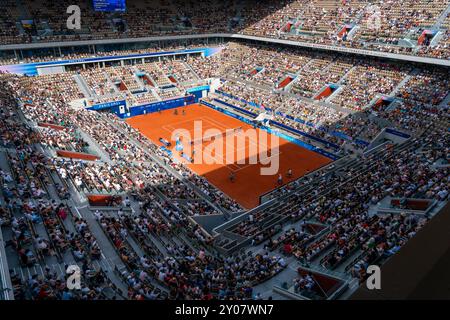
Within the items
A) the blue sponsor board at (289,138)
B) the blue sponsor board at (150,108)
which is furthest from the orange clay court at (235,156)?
the blue sponsor board at (150,108)

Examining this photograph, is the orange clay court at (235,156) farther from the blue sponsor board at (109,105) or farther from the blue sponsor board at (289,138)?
the blue sponsor board at (109,105)

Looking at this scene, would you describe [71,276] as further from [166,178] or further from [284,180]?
[284,180]

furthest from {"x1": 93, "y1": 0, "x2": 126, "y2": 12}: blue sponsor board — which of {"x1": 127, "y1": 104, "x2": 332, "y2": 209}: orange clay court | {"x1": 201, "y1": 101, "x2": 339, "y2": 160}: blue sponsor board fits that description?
{"x1": 201, "y1": 101, "x2": 339, "y2": 160}: blue sponsor board

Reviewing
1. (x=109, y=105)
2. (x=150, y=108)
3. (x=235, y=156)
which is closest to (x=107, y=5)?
(x=109, y=105)

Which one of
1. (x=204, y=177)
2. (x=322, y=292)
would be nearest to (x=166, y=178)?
(x=204, y=177)

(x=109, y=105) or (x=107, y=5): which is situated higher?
(x=107, y=5)

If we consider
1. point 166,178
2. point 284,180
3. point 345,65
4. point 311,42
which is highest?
point 311,42

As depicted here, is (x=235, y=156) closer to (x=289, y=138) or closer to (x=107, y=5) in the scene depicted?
(x=289, y=138)

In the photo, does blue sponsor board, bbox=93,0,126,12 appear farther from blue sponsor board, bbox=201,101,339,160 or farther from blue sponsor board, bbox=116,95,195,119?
blue sponsor board, bbox=201,101,339,160
